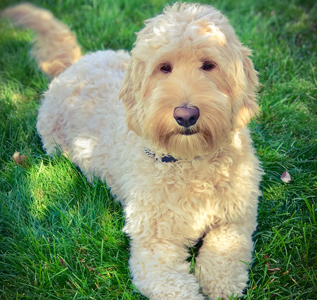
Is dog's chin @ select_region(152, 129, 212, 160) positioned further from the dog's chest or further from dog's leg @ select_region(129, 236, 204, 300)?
dog's leg @ select_region(129, 236, 204, 300)

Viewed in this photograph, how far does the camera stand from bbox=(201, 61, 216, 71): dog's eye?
205 centimetres

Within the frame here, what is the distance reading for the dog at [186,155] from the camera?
6.51 feet

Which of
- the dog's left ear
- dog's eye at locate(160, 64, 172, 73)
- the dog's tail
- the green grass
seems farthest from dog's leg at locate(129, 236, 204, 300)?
the dog's tail

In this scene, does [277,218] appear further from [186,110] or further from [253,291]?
[186,110]

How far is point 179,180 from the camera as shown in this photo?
230cm

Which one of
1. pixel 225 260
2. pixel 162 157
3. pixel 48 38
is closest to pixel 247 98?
pixel 162 157

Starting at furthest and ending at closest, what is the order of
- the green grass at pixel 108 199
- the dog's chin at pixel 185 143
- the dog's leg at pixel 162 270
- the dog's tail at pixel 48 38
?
the dog's tail at pixel 48 38
the green grass at pixel 108 199
the dog's leg at pixel 162 270
the dog's chin at pixel 185 143

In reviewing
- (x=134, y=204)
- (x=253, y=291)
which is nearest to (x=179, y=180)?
(x=134, y=204)

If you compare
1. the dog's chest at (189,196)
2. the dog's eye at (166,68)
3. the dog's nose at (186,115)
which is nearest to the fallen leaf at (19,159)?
the dog's chest at (189,196)

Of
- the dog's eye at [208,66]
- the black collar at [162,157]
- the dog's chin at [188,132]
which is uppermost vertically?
the dog's eye at [208,66]

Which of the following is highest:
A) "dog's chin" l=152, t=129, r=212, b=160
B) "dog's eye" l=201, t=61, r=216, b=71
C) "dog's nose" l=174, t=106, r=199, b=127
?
"dog's eye" l=201, t=61, r=216, b=71

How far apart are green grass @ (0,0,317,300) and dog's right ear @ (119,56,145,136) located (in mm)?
789

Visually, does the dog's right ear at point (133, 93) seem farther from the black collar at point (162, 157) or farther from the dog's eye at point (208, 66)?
the dog's eye at point (208, 66)

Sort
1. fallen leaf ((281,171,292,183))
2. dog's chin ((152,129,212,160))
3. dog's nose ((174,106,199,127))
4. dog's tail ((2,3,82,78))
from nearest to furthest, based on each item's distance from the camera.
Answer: dog's nose ((174,106,199,127)), dog's chin ((152,129,212,160)), fallen leaf ((281,171,292,183)), dog's tail ((2,3,82,78))
